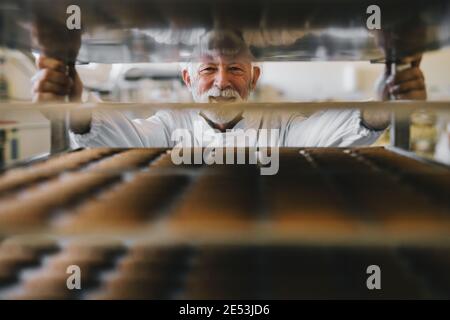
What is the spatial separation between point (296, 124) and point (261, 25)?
0.67 metres

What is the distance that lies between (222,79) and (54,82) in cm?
27

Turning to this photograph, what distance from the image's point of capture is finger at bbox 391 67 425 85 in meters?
0.54

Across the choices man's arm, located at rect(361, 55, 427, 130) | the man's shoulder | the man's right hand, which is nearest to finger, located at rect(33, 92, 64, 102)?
the man's right hand

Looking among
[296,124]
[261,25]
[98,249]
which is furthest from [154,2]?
[296,124]

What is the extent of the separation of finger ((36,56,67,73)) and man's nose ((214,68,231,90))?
25 centimetres

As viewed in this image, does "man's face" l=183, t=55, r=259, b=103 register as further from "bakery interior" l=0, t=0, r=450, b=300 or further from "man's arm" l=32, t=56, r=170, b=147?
"man's arm" l=32, t=56, r=170, b=147

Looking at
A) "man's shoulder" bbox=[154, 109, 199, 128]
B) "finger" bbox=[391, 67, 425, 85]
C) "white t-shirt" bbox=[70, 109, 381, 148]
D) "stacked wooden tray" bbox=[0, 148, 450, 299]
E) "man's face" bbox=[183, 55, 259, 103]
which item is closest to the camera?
"stacked wooden tray" bbox=[0, 148, 450, 299]

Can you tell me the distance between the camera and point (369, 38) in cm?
58

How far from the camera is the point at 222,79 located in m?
0.70

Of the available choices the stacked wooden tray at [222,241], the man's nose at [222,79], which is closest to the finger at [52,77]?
the stacked wooden tray at [222,241]

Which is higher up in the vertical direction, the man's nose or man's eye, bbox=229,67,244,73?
man's eye, bbox=229,67,244,73

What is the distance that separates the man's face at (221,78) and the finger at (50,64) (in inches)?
8.0

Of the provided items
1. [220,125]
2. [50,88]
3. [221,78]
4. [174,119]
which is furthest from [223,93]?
[174,119]

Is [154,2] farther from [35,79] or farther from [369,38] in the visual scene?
[369,38]
